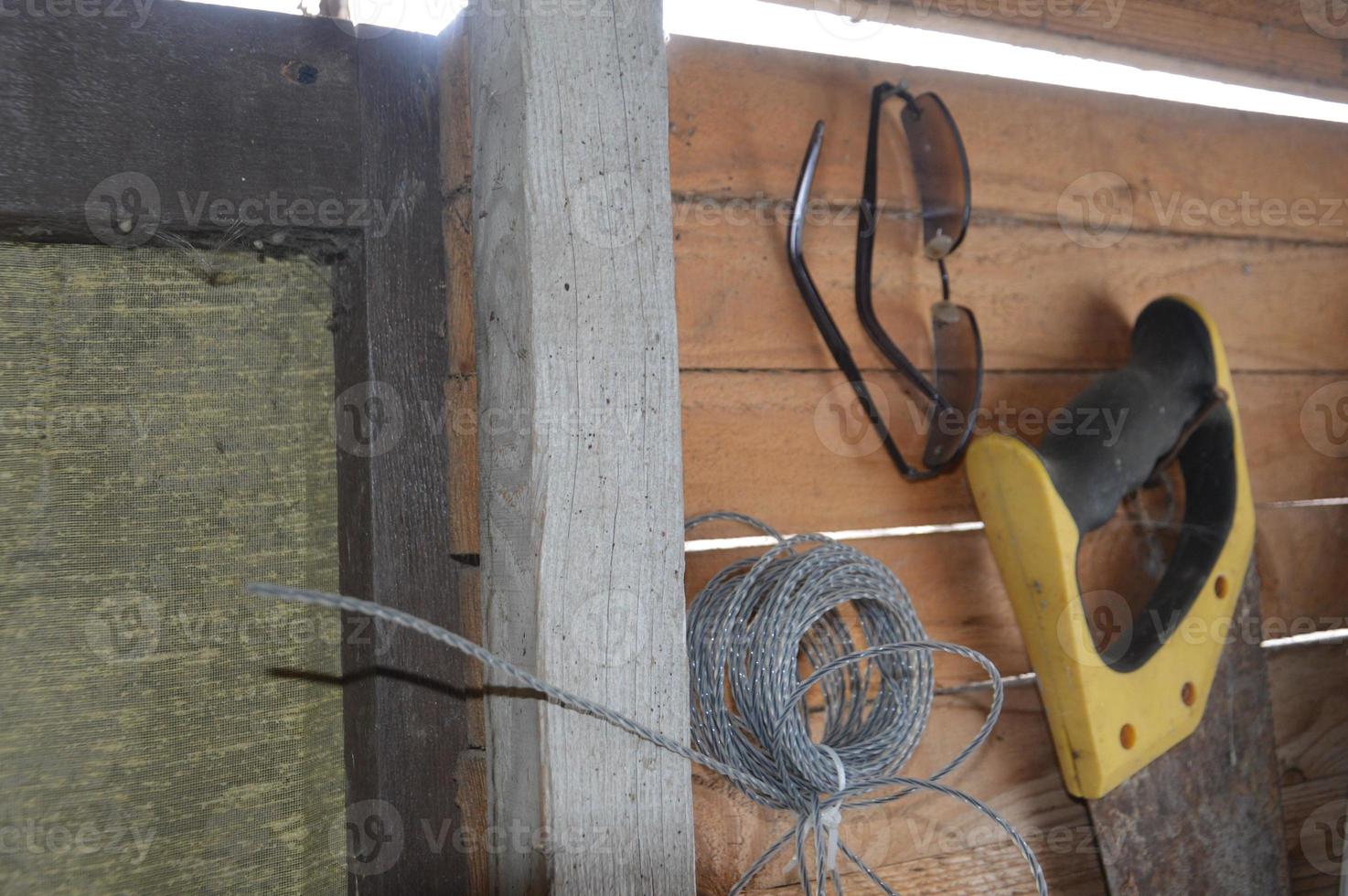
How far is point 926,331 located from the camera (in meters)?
1.06

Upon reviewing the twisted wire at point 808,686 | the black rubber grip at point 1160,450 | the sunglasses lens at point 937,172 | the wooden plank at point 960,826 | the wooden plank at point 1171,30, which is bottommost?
the wooden plank at point 960,826

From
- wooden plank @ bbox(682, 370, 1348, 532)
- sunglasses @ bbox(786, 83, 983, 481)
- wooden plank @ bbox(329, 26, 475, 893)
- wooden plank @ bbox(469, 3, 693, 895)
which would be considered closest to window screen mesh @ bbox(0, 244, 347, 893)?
wooden plank @ bbox(329, 26, 475, 893)

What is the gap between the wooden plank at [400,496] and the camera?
813mm

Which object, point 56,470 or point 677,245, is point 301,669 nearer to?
point 56,470

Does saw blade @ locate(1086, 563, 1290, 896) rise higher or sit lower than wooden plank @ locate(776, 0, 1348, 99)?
lower

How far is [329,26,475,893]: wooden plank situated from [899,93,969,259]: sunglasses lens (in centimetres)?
49

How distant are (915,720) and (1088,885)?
1.37 feet

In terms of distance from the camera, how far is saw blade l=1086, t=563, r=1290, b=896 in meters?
1.00

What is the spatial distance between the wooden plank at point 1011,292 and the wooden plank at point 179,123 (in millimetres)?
321

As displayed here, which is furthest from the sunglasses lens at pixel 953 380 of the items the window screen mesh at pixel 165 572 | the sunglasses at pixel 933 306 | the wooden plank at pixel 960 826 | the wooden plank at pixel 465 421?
the window screen mesh at pixel 165 572

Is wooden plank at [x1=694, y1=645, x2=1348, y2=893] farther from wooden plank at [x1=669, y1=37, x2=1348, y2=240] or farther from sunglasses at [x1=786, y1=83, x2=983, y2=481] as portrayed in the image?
wooden plank at [x1=669, y1=37, x2=1348, y2=240]

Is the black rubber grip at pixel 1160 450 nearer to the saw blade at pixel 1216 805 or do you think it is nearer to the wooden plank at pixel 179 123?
the saw blade at pixel 1216 805

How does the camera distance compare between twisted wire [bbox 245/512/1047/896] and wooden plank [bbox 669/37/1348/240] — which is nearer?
twisted wire [bbox 245/512/1047/896]

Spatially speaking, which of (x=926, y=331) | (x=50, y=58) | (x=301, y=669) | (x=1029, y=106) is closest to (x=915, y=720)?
(x=926, y=331)
